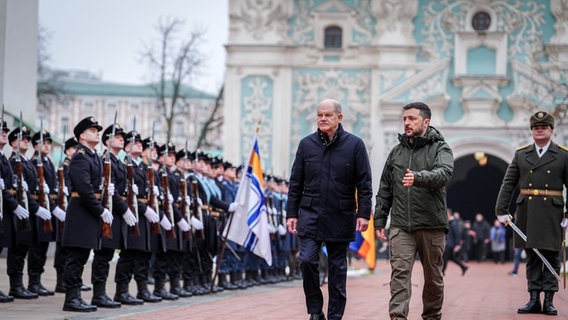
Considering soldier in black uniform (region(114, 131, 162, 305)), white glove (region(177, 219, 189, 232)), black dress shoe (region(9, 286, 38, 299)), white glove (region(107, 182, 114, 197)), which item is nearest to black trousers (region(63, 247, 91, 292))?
white glove (region(107, 182, 114, 197))

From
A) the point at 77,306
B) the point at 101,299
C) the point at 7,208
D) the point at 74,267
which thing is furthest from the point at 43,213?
the point at 77,306

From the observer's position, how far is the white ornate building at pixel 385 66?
40062mm

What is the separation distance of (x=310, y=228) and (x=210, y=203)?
6796 mm

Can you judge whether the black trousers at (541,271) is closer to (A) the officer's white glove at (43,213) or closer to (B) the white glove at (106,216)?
(B) the white glove at (106,216)

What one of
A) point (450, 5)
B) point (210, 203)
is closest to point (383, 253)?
point (450, 5)

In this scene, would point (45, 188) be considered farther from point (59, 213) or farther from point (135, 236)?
point (135, 236)

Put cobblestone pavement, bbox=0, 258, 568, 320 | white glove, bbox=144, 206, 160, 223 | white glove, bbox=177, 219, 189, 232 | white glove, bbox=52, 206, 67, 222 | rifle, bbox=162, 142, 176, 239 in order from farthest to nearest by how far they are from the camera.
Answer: white glove, bbox=177, 219, 189, 232 < rifle, bbox=162, 142, 176, 239 < white glove, bbox=52, 206, 67, 222 < white glove, bbox=144, 206, 160, 223 < cobblestone pavement, bbox=0, 258, 568, 320

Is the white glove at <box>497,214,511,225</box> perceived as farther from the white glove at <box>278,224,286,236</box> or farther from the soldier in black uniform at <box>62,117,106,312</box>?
the white glove at <box>278,224,286,236</box>

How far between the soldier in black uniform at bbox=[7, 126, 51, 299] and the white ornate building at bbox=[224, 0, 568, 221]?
26509 millimetres

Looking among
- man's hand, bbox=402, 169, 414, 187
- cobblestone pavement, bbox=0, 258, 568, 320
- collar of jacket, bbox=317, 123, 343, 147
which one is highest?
collar of jacket, bbox=317, 123, 343, 147

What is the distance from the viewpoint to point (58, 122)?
313 feet

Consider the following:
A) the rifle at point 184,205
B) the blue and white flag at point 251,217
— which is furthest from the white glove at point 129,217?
the blue and white flag at point 251,217

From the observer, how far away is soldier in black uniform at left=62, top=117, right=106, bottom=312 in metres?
12.3

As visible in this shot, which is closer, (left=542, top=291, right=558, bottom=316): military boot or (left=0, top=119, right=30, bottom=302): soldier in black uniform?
(left=542, top=291, right=558, bottom=316): military boot
